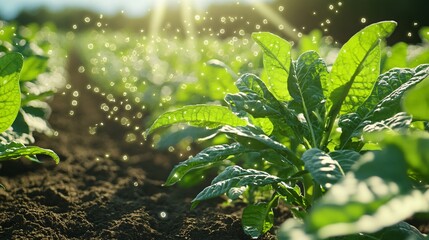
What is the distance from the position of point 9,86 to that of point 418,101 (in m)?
1.83

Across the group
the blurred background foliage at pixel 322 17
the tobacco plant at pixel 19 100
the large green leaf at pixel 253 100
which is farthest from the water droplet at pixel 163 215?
the blurred background foliage at pixel 322 17

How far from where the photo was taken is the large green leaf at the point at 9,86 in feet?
7.73

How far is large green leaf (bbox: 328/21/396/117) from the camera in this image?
82.3 inches

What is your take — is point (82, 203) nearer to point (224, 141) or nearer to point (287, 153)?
point (224, 141)

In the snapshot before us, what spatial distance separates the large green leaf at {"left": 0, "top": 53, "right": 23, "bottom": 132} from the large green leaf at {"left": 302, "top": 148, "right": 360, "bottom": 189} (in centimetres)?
139

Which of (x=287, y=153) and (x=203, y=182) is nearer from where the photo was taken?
(x=287, y=153)

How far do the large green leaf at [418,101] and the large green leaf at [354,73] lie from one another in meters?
0.87

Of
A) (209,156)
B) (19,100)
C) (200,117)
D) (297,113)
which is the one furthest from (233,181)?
(19,100)

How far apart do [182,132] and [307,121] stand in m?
1.82

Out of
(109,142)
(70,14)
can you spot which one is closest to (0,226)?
(109,142)

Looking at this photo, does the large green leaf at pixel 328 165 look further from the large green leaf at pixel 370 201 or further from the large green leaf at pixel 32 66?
the large green leaf at pixel 32 66

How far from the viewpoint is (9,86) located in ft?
7.84

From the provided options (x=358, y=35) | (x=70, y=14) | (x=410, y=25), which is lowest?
(x=70, y=14)

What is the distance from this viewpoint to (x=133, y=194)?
11.6 ft
